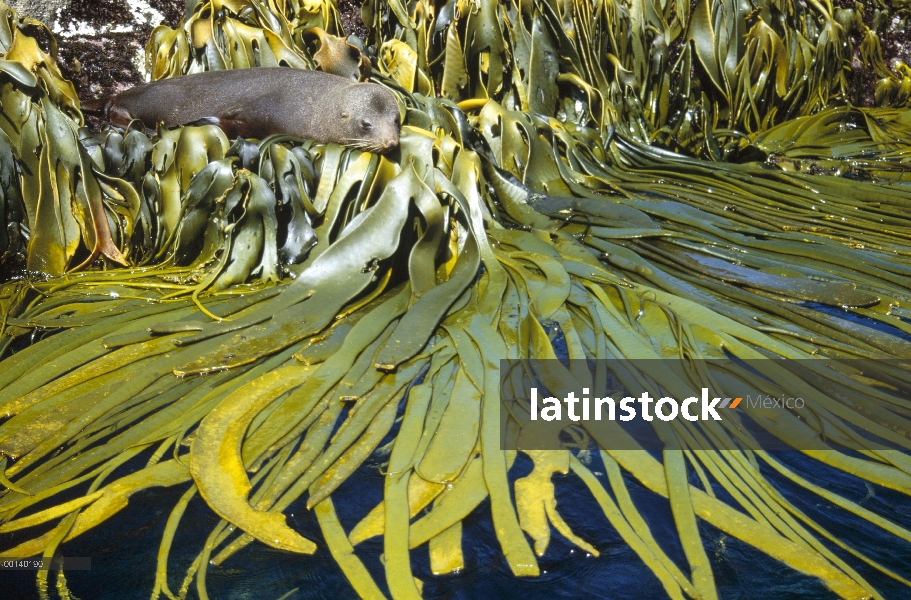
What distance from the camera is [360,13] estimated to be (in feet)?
13.1

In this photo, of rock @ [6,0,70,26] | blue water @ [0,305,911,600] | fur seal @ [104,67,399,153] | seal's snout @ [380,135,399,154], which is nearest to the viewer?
blue water @ [0,305,911,600]

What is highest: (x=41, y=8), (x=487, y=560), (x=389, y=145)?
(x=41, y=8)

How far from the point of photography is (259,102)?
10.2ft

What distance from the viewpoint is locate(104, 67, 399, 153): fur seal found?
296 cm

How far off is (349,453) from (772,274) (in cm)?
142

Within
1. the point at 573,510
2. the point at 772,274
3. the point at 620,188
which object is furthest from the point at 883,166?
the point at 573,510
